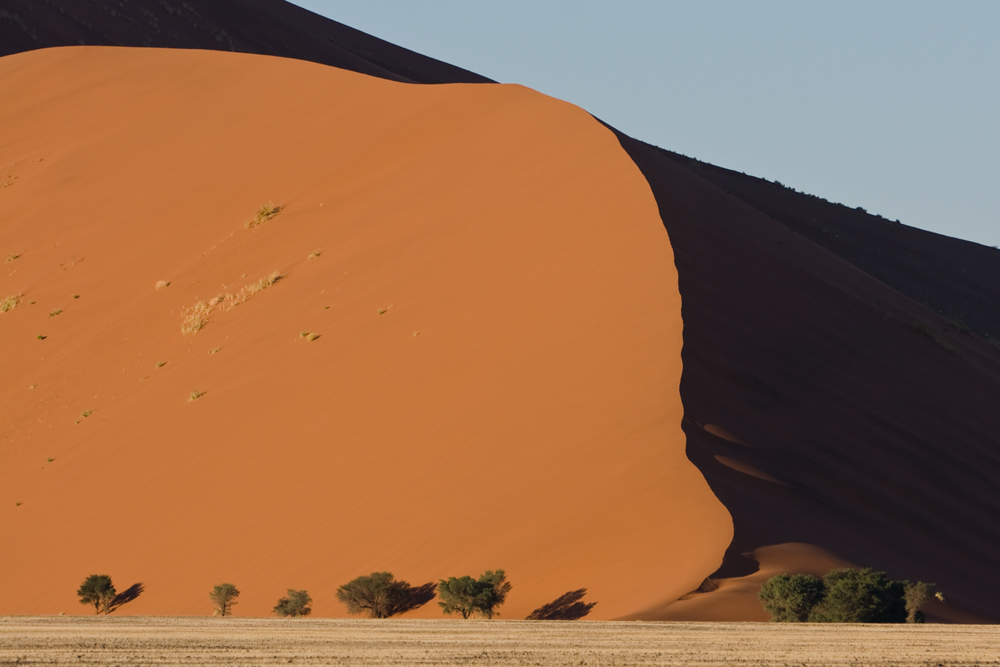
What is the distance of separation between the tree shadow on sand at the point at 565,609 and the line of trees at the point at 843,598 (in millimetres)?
1586

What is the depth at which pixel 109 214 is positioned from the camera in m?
25.2

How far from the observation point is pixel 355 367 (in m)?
15.7

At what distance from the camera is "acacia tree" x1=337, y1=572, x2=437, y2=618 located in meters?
11.1

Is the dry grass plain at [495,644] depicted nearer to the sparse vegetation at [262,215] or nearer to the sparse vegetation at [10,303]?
the sparse vegetation at [262,215]

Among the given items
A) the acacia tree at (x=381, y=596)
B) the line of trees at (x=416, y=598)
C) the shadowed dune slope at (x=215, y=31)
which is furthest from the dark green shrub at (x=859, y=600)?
the shadowed dune slope at (x=215, y=31)

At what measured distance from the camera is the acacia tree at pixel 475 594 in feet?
34.5

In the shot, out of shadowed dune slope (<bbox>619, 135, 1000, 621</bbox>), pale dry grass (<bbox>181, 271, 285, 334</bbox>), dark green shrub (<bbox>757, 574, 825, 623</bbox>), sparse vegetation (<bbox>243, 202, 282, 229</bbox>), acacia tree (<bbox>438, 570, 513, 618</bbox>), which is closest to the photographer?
dark green shrub (<bbox>757, 574, 825, 623</bbox>)

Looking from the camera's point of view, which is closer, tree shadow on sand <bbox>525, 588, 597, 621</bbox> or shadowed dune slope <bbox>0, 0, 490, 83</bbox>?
tree shadow on sand <bbox>525, 588, 597, 621</bbox>

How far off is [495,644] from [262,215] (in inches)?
603

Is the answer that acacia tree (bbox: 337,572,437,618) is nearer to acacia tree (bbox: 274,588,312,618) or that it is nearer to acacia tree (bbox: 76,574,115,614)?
acacia tree (bbox: 274,588,312,618)

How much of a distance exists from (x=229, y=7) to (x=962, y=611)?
48855 millimetres

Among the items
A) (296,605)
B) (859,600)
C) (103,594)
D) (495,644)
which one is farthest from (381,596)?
Answer: (859,600)

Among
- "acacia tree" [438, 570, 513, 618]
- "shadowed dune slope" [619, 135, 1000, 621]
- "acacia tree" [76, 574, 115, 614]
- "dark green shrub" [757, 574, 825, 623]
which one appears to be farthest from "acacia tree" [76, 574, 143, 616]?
"dark green shrub" [757, 574, 825, 623]

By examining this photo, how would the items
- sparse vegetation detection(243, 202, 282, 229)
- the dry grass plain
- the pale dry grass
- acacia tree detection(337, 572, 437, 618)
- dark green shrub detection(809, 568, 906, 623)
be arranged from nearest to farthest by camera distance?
the dry grass plain < dark green shrub detection(809, 568, 906, 623) < acacia tree detection(337, 572, 437, 618) < the pale dry grass < sparse vegetation detection(243, 202, 282, 229)
